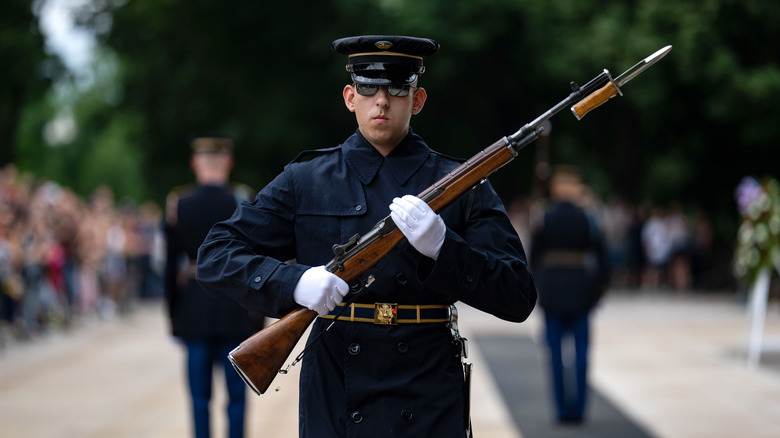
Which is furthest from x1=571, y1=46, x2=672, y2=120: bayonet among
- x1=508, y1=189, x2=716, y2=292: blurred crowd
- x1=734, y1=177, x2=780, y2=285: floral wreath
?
x1=508, y1=189, x2=716, y2=292: blurred crowd

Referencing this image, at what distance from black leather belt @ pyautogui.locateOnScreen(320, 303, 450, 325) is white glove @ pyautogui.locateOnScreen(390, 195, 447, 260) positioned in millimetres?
267

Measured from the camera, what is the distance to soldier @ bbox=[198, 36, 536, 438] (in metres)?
3.46

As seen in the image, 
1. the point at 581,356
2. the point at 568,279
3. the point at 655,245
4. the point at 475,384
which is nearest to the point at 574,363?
the point at 581,356

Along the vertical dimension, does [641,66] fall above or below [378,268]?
above

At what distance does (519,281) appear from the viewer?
347 cm

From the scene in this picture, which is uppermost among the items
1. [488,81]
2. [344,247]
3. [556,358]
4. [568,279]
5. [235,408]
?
[488,81]

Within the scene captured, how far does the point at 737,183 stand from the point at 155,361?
1629 cm

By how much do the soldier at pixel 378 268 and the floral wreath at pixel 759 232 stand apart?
31.0 ft

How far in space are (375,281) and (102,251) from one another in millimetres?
16458

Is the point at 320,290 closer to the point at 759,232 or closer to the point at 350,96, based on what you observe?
the point at 350,96

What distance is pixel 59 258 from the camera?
1650 centimetres

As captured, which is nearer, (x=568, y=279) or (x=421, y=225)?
(x=421, y=225)

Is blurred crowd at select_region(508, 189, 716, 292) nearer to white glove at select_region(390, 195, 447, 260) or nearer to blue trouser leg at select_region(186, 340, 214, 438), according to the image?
blue trouser leg at select_region(186, 340, 214, 438)

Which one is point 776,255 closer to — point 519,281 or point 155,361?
point 155,361
